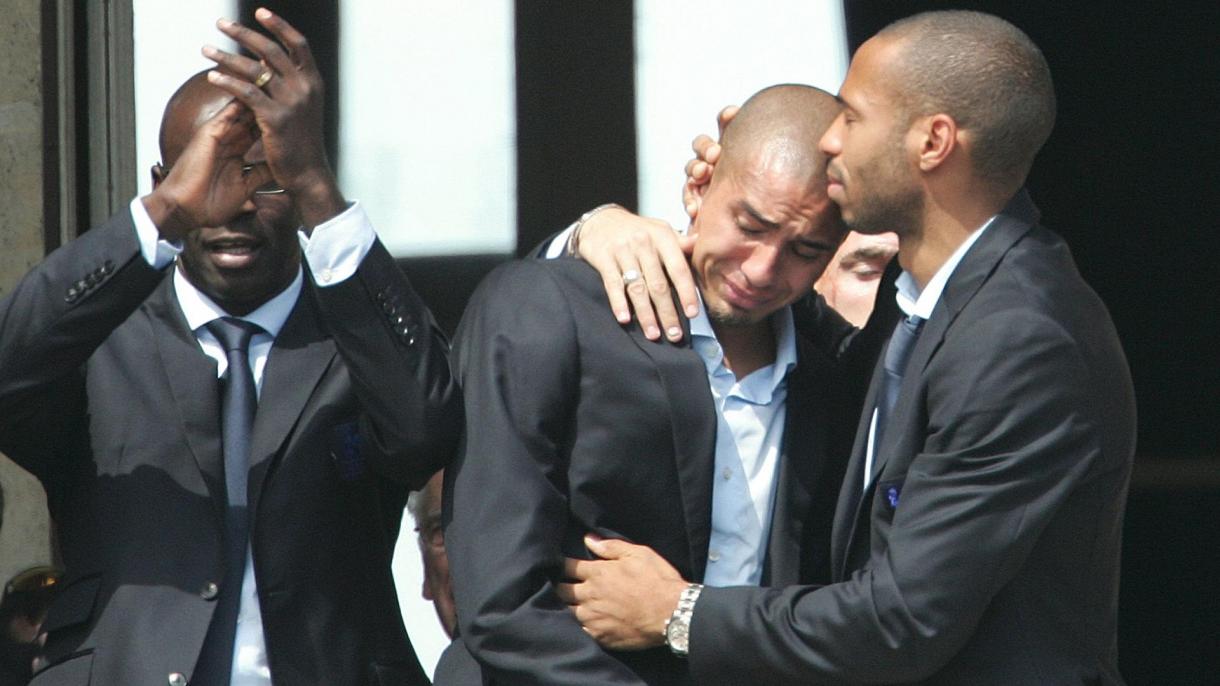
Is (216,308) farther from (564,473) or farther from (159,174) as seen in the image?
(564,473)

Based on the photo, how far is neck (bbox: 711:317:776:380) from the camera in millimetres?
3211

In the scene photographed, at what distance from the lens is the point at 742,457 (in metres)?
3.13

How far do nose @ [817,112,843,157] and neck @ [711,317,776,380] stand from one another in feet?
0.98

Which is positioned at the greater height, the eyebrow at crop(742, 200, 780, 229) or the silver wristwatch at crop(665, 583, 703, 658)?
the eyebrow at crop(742, 200, 780, 229)

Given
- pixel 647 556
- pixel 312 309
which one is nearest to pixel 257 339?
pixel 312 309

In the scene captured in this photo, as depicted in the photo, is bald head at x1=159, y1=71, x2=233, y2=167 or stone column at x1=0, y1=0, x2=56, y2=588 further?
stone column at x1=0, y1=0, x2=56, y2=588

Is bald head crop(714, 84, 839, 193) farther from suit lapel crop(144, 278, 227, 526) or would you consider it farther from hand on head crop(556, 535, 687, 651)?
suit lapel crop(144, 278, 227, 526)

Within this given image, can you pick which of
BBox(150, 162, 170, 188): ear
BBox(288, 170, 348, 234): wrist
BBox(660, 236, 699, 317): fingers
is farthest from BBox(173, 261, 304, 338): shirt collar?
BBox(660, 236, 699, 317): fingers

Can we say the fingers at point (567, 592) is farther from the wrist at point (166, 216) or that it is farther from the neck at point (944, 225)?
the wrist at point (166, 216)

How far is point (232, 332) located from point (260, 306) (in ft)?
0.23

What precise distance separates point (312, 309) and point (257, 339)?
105 millimetres

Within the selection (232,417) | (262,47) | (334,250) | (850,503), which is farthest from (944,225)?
(232,417)

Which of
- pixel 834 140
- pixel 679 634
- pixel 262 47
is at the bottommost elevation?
pixel 679 634

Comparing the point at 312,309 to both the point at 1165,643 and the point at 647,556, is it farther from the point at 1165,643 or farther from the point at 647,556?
the point at 1165,643
